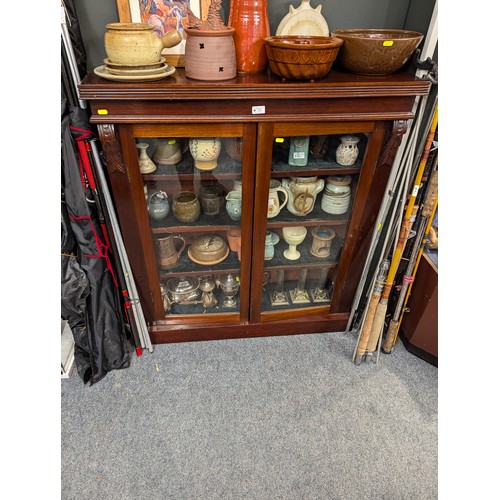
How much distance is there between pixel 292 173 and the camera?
1.70m

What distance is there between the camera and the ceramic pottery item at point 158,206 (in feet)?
5.66

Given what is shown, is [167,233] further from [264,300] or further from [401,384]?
[401,384]

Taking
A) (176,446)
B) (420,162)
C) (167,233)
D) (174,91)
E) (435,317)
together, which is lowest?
(176,446)

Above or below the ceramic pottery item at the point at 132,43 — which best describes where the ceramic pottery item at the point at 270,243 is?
below

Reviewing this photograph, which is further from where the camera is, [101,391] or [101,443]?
[101,391]

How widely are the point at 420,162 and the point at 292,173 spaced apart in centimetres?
54

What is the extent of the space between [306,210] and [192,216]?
1.85 ft

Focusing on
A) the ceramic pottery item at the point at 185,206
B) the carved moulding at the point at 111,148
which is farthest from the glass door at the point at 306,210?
the carved moulding at the point at 111,148

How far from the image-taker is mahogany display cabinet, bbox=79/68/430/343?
1.41 m

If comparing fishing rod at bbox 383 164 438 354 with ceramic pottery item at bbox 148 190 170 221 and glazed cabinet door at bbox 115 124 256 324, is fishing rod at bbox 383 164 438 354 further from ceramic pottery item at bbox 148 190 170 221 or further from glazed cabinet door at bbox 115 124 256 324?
ceramic pottery item at bbox 148 190 170 221

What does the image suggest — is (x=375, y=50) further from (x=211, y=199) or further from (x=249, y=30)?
(x=211, y=199)

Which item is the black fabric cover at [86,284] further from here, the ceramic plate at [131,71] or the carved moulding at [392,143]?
the carved moulding at [392,143]

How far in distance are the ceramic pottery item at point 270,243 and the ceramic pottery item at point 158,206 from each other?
1.74 ft

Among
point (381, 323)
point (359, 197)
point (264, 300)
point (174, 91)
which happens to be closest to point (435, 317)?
point (381, 323)
